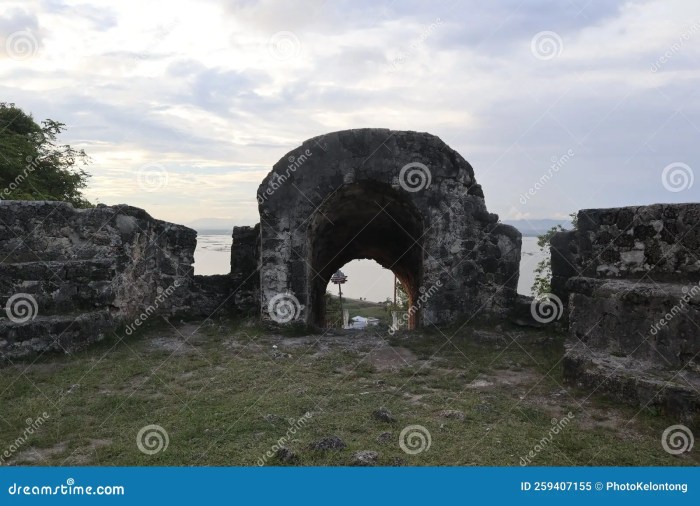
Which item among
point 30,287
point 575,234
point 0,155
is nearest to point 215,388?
point 30,287

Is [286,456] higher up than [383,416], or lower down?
lower down

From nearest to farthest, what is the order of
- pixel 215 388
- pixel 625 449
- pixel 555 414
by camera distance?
pixel 625 449 → pixel 555 414 → pixel 215 388

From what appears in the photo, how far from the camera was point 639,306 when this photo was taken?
5.70 metres

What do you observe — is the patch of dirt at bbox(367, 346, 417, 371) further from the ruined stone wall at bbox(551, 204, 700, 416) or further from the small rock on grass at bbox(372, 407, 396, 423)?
the ruined stone wall at bbox(551, 204, 700, 416)

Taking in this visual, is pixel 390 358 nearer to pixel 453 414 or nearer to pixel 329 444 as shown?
pixel 453 414

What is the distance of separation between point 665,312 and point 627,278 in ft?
2.71

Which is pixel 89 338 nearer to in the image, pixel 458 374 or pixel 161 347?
pixel 161 347

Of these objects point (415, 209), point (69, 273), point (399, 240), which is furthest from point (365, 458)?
point (399, 240)

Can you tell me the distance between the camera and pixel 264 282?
30.5 ft

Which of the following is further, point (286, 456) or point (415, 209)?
point (415, 209)

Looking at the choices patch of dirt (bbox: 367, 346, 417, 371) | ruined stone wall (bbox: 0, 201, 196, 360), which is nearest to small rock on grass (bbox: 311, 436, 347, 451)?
patch of dirt (bbox: 367, 346, 417, 371)

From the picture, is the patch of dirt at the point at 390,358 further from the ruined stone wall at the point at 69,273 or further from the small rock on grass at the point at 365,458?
the ruined stone wall at the point at 69,273

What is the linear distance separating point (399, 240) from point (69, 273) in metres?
7.25

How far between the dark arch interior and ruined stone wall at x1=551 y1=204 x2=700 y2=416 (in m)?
3.59
